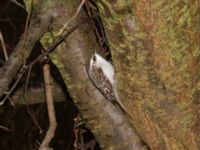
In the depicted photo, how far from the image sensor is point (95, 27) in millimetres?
800

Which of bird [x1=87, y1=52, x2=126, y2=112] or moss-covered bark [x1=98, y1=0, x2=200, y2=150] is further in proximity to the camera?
bird [x1=87, y1=52, x2=126, y2=112]

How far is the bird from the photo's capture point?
0.75 m

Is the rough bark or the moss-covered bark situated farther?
the rough bark

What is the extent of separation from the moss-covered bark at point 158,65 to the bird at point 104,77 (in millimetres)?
24

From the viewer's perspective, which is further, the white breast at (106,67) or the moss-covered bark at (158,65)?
the white breast at (106,67)

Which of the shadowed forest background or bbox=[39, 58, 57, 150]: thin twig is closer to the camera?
the shadowed forest background

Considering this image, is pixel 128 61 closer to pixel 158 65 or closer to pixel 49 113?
pixel 158 65

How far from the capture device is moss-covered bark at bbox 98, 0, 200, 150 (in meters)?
0.62

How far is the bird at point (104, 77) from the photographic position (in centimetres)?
75

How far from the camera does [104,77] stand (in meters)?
0.76

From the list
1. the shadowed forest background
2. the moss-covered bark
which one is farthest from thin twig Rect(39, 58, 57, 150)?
the moss-covered bark

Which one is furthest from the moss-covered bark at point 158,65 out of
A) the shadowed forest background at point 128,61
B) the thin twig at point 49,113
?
the thin twig at point 49,113

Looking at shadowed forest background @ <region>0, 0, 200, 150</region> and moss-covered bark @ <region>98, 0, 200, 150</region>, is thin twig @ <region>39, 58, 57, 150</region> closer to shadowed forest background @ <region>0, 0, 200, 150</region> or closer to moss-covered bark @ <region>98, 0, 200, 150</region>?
shadowed forest background @ <region>0, 0, 200, 150</region>

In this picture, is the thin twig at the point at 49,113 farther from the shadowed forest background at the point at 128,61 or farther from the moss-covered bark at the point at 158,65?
the moss-covered bark at the point at 158,65
